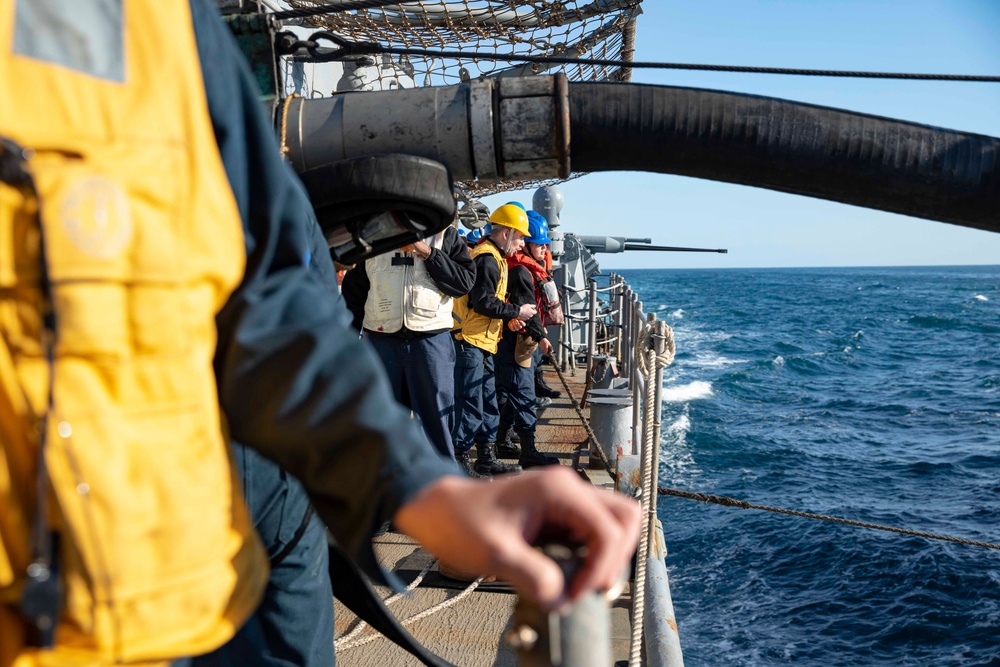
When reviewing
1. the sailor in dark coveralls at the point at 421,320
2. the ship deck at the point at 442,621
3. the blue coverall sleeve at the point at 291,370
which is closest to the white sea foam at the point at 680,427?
the sailor in dark coveralls at the point at 421,320

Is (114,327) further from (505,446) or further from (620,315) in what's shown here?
(620,315)

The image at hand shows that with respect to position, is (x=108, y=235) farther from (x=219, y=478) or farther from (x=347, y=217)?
(x=347, y=217)

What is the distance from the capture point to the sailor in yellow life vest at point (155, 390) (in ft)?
2.65

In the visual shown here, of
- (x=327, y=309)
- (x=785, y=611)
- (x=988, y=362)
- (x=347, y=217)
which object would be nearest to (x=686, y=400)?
(x=785, y=611)

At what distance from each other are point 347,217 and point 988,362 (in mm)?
35614

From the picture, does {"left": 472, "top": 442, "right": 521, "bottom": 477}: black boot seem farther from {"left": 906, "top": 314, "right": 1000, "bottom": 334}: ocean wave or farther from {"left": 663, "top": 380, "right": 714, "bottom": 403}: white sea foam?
{"left": 906, "top": 314, "right": 1000, "bottom": 334}: ocean wave

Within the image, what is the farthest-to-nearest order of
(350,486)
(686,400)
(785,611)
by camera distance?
(686,400)
(785,611)
(350,486)

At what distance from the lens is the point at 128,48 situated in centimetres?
89

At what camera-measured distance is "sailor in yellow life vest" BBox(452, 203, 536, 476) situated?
20.1 feet

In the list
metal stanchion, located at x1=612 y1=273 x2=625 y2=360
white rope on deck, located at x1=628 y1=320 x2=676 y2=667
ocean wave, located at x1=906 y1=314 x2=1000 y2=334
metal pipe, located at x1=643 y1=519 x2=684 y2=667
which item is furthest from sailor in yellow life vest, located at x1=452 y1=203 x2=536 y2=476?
ocean wave, located at x1=906 y1=314 x2=1000 y2=334

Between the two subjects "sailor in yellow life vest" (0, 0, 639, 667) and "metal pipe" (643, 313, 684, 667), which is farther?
"metal pipe" (643, 313, 684, 667)

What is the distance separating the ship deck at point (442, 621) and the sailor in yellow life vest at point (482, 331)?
54.9 inches

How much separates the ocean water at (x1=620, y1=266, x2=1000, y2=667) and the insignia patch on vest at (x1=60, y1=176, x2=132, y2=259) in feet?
27.2

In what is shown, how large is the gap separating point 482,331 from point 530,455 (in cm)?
123
